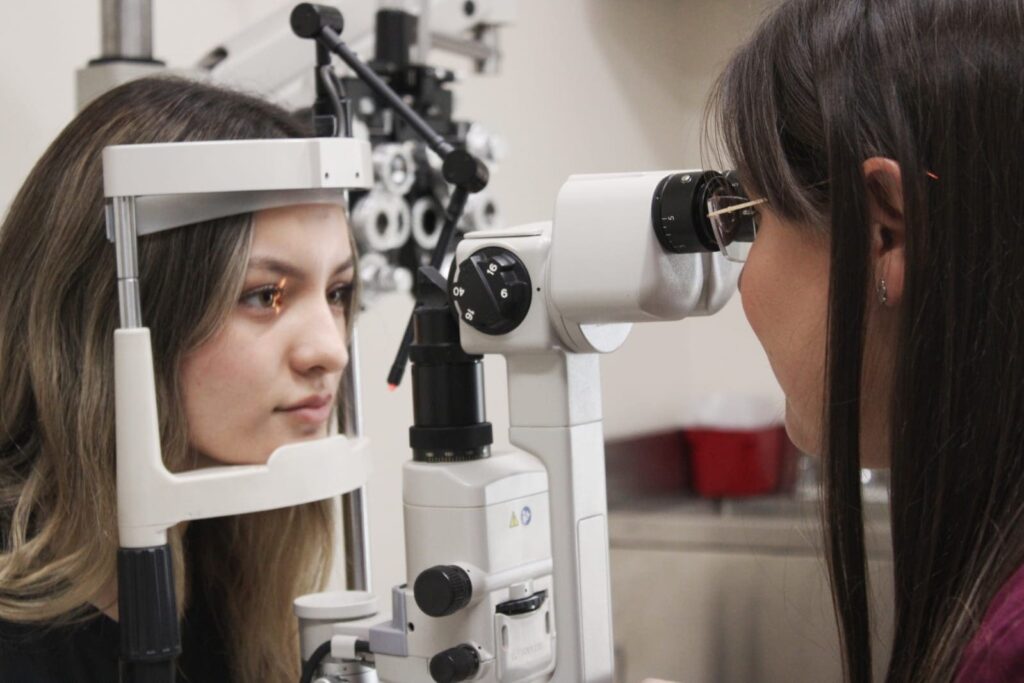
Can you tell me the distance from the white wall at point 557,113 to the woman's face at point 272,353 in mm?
232

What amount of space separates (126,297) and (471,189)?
32cm

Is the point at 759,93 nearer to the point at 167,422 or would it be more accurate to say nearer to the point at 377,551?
the point at 167,422

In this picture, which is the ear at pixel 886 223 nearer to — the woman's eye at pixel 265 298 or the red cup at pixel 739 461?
the woman's eye at pixel 265 298

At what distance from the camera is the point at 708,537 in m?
2.86

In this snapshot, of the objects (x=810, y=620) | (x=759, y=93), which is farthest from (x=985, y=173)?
(x=810, y=620)

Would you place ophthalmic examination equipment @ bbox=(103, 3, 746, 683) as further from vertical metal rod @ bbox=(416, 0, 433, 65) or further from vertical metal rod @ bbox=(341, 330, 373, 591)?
vertical metal rod @ bbox=(416, 0, 433, 65)

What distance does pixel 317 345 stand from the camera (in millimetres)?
1197

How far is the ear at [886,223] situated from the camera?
28.9 inches

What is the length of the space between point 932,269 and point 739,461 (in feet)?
7.79

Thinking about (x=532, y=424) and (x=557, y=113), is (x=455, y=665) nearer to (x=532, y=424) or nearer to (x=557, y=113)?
(x=532, y=424)

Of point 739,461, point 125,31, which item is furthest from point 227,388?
point 739,461

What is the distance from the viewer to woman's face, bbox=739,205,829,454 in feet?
2.65

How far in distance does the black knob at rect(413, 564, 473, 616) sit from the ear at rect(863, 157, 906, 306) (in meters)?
0.36

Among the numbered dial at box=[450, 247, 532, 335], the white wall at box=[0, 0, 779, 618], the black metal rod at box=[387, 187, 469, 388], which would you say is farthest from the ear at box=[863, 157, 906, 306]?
the white wall at box=[0, 0, 779, 618]
